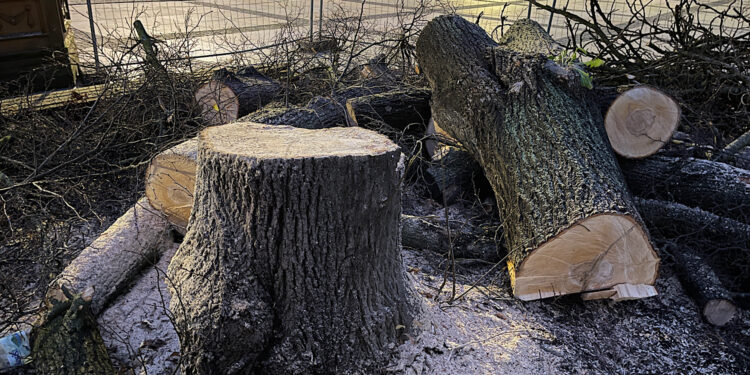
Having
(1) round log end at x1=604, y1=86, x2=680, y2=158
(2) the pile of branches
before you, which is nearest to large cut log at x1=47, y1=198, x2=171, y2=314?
(1) round log end at x1=604, y1=86, x2=680, y2=158

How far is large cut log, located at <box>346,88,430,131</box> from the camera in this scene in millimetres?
4324

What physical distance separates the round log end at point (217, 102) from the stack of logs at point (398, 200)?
15 mm

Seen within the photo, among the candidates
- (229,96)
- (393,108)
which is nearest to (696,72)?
(393,108)

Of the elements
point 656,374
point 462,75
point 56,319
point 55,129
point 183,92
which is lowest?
point 656,374

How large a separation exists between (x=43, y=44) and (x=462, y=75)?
14.1 ft

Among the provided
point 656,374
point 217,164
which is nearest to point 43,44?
point 217,164

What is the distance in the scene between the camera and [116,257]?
2867mm

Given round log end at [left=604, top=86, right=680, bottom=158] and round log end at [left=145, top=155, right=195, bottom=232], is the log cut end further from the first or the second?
round log end at [left=145, top=155, right=195, bottom=232]

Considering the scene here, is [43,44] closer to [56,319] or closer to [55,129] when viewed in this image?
[55,129]

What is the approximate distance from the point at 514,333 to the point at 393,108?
7.87ft

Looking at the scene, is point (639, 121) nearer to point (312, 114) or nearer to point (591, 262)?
point (591, 262)

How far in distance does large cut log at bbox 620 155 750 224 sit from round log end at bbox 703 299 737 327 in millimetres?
673

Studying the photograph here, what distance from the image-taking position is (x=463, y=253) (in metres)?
3.37

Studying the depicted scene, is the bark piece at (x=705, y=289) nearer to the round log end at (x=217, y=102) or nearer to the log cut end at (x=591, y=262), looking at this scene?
the log cut end at (x=591, y=262)
